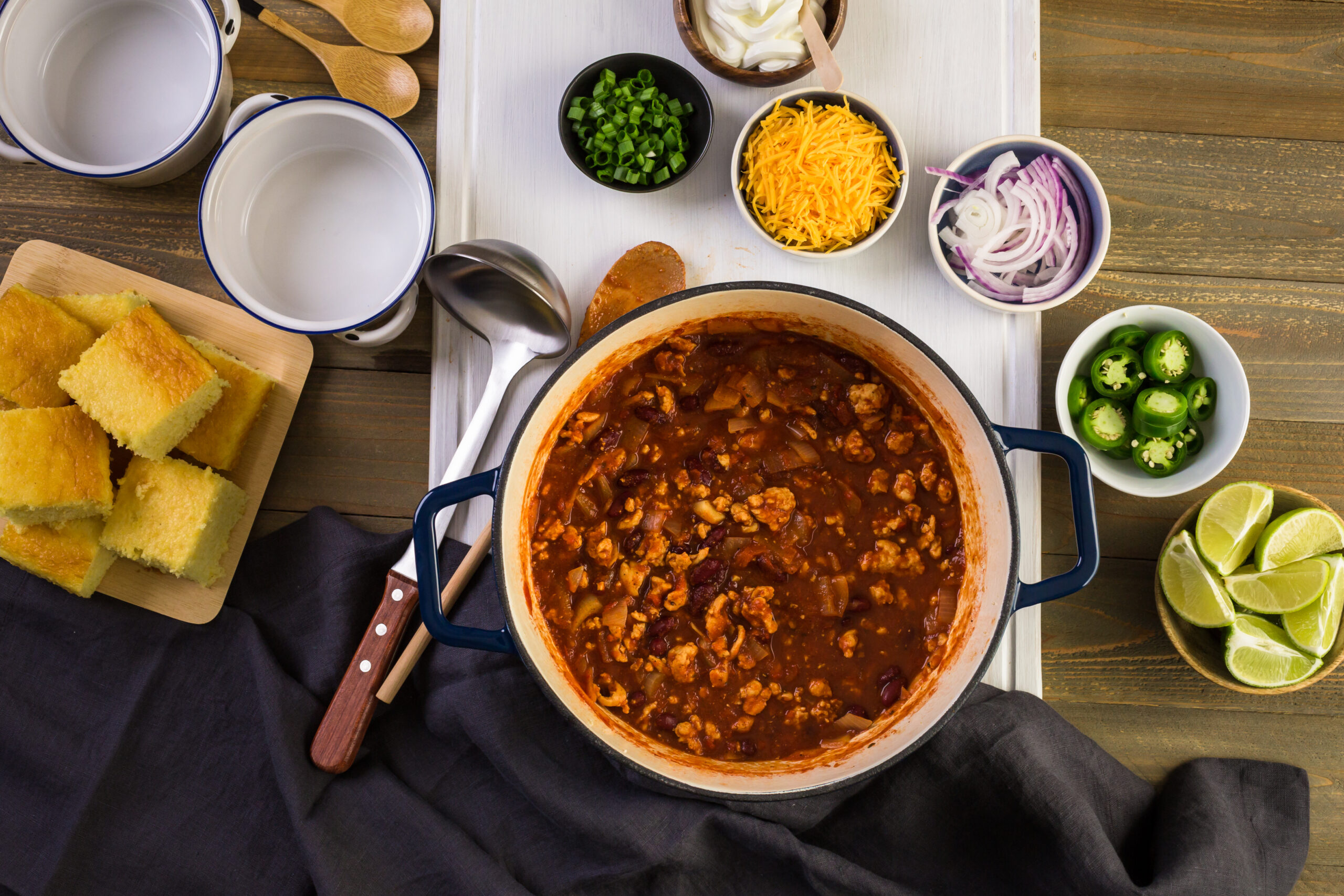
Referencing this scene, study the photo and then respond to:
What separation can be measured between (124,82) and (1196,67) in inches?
129

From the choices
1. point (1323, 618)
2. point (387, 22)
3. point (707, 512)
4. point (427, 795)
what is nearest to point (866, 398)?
point (707, 512)

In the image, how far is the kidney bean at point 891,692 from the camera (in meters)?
2.26

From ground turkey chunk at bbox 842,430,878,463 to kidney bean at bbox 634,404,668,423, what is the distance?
0.49m

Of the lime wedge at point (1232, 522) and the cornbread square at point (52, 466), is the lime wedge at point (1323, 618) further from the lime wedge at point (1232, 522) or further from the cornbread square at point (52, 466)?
the cornbread square at point (52, 466)

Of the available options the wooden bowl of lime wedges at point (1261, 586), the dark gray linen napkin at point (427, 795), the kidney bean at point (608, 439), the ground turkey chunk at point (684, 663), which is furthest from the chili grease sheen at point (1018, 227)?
the ground turkey chunk at point (684, 663)

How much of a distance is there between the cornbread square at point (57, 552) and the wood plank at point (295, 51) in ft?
4.78

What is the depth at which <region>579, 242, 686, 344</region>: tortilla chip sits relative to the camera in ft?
7.98

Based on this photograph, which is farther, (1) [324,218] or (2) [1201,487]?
(2) [1201,487]

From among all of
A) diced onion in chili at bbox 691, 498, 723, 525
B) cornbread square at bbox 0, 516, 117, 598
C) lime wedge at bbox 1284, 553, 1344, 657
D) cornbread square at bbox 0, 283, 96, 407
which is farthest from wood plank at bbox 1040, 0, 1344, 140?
cornbread square at bbox 0, 516, 117, 598

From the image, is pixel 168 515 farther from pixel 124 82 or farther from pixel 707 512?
pixel 707 512

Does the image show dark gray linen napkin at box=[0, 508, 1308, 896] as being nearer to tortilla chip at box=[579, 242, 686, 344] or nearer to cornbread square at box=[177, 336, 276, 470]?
cornbread square at box=[177, 336, 276, 470]

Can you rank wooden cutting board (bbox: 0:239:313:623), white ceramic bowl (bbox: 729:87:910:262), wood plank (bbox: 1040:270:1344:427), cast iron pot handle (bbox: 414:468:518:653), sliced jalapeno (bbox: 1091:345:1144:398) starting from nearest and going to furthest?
1. cast iron pot handle (bbox: 414:468:518:653)
2. white ceramic bowl (bbox: 729:87:910:262)
3. sliced jalapeno (bbox: 1091:345:1144:398)
4. wooden cutting board (bbox: 0:239:313:623)
5. wood plank (bbox: 1040:270:1344:427)

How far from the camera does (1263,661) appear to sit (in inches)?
94.7

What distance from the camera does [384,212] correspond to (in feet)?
8.24
